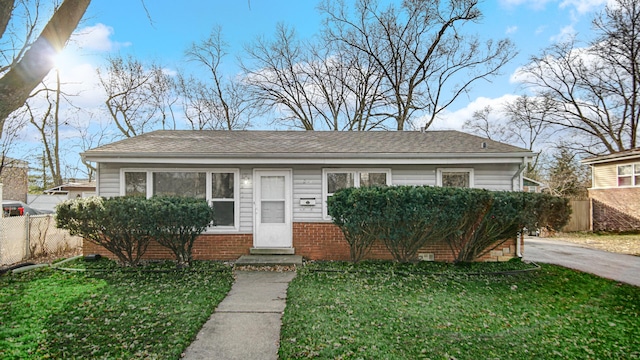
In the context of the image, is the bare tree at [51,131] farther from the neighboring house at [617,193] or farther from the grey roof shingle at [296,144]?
the neighboring house at [617,193]

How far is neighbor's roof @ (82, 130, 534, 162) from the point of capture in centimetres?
747

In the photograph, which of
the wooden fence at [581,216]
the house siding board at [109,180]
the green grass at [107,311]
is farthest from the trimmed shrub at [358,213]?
the wooden fence at [581,216]

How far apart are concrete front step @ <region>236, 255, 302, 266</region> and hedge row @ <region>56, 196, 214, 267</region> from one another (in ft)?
3.81

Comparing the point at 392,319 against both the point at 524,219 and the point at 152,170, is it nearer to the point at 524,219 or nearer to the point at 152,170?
the point at 524,219

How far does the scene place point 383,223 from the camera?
681 cm

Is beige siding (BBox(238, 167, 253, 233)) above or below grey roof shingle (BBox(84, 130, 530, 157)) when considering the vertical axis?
below

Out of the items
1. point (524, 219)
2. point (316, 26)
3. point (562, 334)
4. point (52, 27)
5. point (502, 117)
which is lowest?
point (562, 334)

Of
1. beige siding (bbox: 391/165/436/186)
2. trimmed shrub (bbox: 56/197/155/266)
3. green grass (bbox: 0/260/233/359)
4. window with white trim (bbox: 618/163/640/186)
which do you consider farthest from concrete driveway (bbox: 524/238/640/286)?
trimmed shrub (bbox: 56/197/155/266)

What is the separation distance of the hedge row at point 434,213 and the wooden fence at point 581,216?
11.3m

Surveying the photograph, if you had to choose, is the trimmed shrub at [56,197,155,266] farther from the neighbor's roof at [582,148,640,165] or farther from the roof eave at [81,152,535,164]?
the neighbor's roof at [582,148,640,165]

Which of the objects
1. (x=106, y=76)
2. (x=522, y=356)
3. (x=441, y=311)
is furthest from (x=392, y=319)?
(x=106, y=76)

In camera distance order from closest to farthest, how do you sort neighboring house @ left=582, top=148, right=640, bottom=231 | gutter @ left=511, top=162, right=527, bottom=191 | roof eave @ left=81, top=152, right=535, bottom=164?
1. roof eave @ left=81, top=152, right=535, bottom=164
2. gutter @ left=511, top=162, right=527, bottom=191
3. neighboring house @ left=582, top=148, right=640, bottom=231

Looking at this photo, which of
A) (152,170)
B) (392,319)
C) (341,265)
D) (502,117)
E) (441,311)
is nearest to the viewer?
(392,319)

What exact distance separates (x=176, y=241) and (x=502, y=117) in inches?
1025
